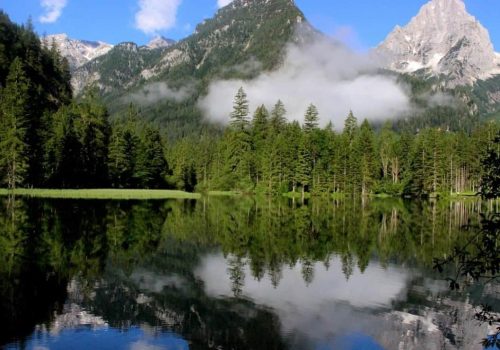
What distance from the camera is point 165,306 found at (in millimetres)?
18266

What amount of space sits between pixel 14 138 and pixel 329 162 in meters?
75.1

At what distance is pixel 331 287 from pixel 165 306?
26.9 feet

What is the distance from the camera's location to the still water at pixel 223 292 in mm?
15273

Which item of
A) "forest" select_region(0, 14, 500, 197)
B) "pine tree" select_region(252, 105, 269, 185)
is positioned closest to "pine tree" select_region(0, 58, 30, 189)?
"forest" select_region(0, 14, 500, 197)

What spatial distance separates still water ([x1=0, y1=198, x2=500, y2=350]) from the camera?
15.3m

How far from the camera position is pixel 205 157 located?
158 m

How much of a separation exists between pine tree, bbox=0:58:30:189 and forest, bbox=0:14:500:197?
0.88ft

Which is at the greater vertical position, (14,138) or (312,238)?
(14,138)

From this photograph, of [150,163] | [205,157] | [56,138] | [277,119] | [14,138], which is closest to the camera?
[14,138]

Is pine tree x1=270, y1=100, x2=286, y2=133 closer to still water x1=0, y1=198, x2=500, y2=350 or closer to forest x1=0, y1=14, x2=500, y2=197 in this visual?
forest x1=0, y1=14, x2=500, y2=197

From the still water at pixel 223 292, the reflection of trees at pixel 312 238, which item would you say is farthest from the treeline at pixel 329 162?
the still water at pixel 223 292

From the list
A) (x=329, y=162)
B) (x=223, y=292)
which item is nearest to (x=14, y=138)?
(x=223, y=292)

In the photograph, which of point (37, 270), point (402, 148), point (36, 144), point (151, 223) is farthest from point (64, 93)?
point (37, 270)

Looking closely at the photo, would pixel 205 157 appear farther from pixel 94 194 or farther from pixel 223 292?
pixel 223 292
